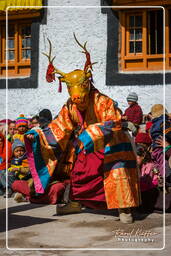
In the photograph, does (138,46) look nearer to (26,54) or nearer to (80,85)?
(26,54)

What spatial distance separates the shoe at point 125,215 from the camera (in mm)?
6109

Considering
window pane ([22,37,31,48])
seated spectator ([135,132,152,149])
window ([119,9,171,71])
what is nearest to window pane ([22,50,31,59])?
window pane ([22,37,31,48])

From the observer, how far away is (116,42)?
11.1 metres

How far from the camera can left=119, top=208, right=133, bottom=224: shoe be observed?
6.11 meters

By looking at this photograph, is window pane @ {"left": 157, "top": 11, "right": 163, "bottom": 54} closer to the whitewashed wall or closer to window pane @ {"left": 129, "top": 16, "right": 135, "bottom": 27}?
window pane @ {"left": 129, "top": 16, "right": 135, "bottom": 27}

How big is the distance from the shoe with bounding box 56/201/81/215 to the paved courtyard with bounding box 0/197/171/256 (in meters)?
0.08

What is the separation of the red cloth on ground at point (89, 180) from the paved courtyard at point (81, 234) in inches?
7.6

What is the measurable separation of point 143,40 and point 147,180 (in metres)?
4.59

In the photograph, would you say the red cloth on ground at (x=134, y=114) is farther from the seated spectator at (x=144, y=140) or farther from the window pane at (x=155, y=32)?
the seated spectator at (x=144, y=140)

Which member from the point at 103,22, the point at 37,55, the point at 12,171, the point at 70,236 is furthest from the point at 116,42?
the point at 70,236

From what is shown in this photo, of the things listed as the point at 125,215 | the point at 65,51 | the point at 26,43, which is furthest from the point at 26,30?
the point at 125,215

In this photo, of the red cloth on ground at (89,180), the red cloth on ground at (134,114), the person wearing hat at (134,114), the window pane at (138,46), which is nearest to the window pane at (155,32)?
the window pane at (138,46)

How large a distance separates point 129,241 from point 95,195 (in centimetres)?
144

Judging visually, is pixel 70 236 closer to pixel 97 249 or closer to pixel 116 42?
pixel 97 249
